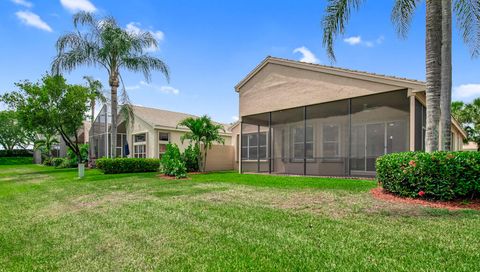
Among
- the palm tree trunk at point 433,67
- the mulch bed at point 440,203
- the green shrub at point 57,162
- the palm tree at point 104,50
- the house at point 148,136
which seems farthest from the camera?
the green shrub at point 57,162

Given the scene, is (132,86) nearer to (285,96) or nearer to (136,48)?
(136,48)

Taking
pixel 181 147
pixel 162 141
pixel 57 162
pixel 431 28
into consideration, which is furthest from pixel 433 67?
pixel 57 162

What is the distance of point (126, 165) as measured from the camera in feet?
60.4

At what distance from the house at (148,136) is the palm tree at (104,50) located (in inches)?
146

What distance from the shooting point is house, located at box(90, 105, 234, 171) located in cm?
2125

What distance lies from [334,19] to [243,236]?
A: 8.44m

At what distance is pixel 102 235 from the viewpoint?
4.71 m

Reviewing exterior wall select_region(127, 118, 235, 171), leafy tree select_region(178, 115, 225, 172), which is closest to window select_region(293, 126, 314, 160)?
leafy tree select_region(178, 115, 225, 172)

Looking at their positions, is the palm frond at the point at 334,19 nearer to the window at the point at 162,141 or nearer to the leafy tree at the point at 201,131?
the leafy tree at the point at 201,131

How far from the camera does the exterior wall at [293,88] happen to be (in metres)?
12.0

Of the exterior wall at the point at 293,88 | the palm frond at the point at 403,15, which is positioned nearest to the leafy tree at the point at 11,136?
the exterior wall at the point at 293,88

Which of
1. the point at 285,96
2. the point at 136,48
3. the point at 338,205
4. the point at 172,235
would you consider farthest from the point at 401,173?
the point at 136,48

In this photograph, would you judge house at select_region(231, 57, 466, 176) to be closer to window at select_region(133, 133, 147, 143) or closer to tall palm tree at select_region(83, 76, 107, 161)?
window at select_region(133, 133, 147, 143)

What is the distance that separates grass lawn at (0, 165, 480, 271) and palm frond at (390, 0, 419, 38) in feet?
24.1
